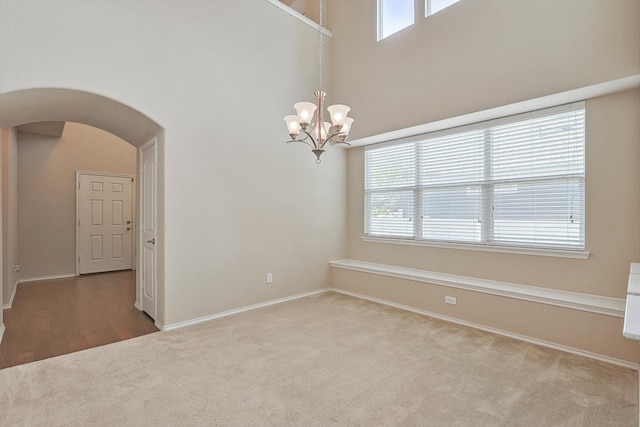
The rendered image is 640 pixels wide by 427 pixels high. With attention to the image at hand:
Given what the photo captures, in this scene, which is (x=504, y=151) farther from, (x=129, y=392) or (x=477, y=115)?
(x=129, y=392)

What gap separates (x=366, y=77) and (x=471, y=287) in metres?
3.28

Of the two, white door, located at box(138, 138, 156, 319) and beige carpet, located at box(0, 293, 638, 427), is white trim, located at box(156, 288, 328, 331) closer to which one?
beige carpet, located at box(0, 293, 638, 427)

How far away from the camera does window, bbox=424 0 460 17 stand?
4.03 meters

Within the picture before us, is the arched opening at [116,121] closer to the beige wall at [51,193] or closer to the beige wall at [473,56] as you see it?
the beige wall at [51,193]

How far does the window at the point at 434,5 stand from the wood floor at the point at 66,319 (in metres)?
5.10

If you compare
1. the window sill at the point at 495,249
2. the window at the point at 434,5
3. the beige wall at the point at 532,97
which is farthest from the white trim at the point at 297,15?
the window sill at the point at 495,249

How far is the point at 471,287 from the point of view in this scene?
144 inches

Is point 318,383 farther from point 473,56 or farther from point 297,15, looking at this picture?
point 297,15

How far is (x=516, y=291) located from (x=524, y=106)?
1982mm

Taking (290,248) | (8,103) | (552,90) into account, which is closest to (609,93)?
(552,90)

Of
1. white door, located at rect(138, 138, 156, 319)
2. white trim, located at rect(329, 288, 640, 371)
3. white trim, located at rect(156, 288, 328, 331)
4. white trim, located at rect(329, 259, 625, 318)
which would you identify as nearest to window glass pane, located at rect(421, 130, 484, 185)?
white trim, located at rect(329, 259, 625, 318)

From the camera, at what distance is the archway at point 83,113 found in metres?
2.97

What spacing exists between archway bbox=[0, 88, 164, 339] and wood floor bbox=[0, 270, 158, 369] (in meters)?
0.56

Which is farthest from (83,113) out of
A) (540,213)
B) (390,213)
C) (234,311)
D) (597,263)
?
(597,263)
